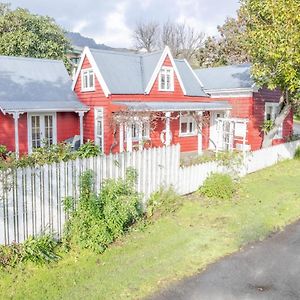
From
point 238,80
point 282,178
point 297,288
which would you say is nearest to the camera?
point 297,288

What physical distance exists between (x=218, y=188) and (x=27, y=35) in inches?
926

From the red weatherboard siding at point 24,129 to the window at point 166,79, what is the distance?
5.51 meters

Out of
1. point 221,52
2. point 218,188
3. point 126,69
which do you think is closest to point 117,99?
point 126,69

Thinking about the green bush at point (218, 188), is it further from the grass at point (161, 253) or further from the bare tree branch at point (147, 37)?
the bare tree branch at point (147, 37)

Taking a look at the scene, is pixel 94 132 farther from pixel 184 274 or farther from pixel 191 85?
pixel 184 274

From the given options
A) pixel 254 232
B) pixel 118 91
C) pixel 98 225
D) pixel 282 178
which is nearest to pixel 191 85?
pixel 118 91

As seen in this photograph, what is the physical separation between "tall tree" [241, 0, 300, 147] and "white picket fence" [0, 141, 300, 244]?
718 centimetres

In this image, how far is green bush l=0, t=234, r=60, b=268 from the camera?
6.66 metres

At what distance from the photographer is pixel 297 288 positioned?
623 cm

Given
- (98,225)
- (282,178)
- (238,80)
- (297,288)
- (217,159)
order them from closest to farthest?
(297,288) < (98,225) < (217,159) < (282,178) < (238,80)

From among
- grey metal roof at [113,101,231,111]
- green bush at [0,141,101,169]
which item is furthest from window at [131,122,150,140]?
green bush at [0,141,101,169]

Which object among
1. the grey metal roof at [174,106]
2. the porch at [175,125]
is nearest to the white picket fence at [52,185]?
the porch at [175,125]

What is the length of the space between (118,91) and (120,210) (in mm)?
12341

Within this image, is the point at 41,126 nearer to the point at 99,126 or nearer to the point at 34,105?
the point at 34,105
